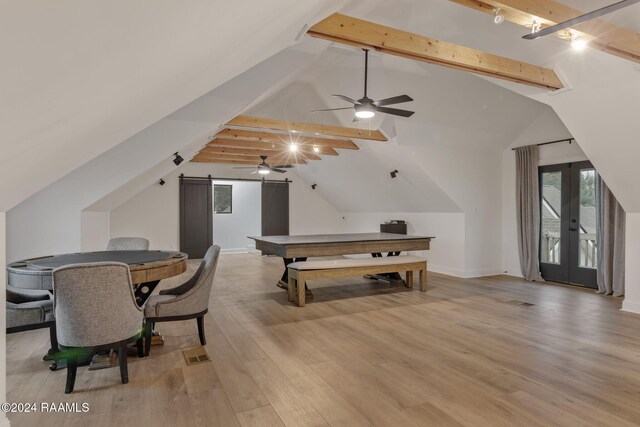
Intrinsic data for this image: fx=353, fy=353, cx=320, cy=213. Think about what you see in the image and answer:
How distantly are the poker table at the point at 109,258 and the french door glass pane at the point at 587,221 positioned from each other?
6.20 meters

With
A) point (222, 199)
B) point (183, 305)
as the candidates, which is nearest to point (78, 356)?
point (183, 305)

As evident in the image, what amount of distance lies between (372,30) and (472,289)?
172 inches

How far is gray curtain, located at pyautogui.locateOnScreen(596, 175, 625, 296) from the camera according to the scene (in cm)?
518

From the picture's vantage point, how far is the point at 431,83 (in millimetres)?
5238

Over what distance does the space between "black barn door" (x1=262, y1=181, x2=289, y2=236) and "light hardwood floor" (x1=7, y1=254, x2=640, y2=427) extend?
18.6 feet

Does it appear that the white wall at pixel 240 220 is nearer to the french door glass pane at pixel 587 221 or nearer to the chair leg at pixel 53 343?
the chair leg at pixel 53 343

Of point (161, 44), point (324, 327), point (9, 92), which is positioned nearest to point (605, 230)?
point (324, 327)

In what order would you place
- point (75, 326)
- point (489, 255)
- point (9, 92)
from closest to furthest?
point (9, 92) → point (75, 326) → point (489, 255)

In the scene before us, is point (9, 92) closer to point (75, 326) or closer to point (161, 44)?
point (161, 44)

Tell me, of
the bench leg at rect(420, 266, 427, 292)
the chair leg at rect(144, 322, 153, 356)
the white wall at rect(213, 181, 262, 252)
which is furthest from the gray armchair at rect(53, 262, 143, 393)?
the white wall at rect(213, 181, 262, 252)

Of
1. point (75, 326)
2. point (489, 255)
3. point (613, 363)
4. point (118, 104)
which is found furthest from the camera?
point (489, 255)

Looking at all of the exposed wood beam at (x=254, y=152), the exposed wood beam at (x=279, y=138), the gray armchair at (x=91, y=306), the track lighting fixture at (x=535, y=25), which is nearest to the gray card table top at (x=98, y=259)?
the gray armchair at (x=91, y=306)

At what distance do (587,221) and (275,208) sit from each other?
734cm

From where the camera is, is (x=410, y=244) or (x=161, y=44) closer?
(x=161, y=44)
